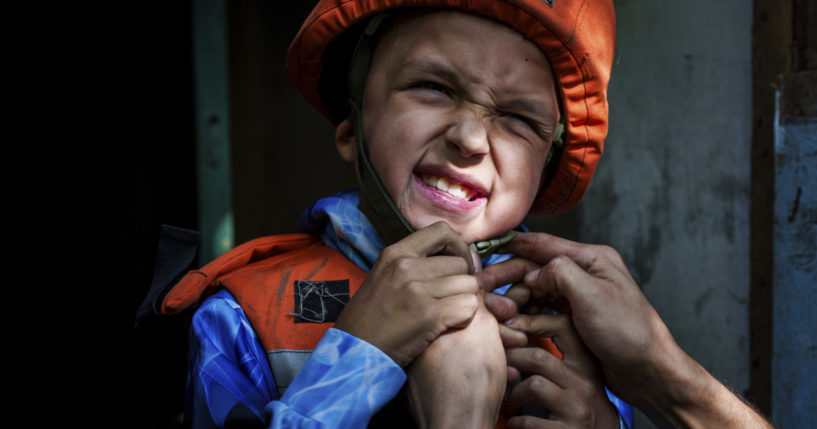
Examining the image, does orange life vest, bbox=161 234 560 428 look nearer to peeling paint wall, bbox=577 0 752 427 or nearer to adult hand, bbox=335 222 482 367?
adult hand, bbox=335 222 482 367

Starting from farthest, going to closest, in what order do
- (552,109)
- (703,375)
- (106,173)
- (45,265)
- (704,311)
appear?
1. (704,311)
2. (106,173)
3. (45,265)
4. (552,109)
5. (703,375)

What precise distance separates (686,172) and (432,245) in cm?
199

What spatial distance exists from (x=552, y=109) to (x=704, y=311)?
1.76m

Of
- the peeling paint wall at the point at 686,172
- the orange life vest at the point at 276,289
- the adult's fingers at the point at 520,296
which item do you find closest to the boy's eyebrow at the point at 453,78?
the adult's fingers at the point at 520,296

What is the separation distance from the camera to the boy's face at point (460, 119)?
4.33 ft

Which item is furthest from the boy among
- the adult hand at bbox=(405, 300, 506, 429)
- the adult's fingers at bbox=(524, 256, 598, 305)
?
the adult's fingers at bbox=(524, 256, 598, 305)

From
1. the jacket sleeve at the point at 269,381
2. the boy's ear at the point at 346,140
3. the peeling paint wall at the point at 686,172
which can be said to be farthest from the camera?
the peeling paint wall at the point at 686,172

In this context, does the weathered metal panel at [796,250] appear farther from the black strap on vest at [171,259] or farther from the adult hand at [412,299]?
the black strap on vest at [171,259]

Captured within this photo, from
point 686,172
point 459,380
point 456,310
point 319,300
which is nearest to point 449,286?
point 456,310

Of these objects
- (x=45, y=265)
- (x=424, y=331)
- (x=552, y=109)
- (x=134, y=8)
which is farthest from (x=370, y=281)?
(x=134, y=8)

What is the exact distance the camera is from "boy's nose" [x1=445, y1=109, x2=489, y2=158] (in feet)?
4.18

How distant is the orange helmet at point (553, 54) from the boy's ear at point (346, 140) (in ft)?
0.73

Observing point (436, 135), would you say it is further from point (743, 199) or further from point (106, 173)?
point (743, 199)

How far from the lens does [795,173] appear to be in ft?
6.57
